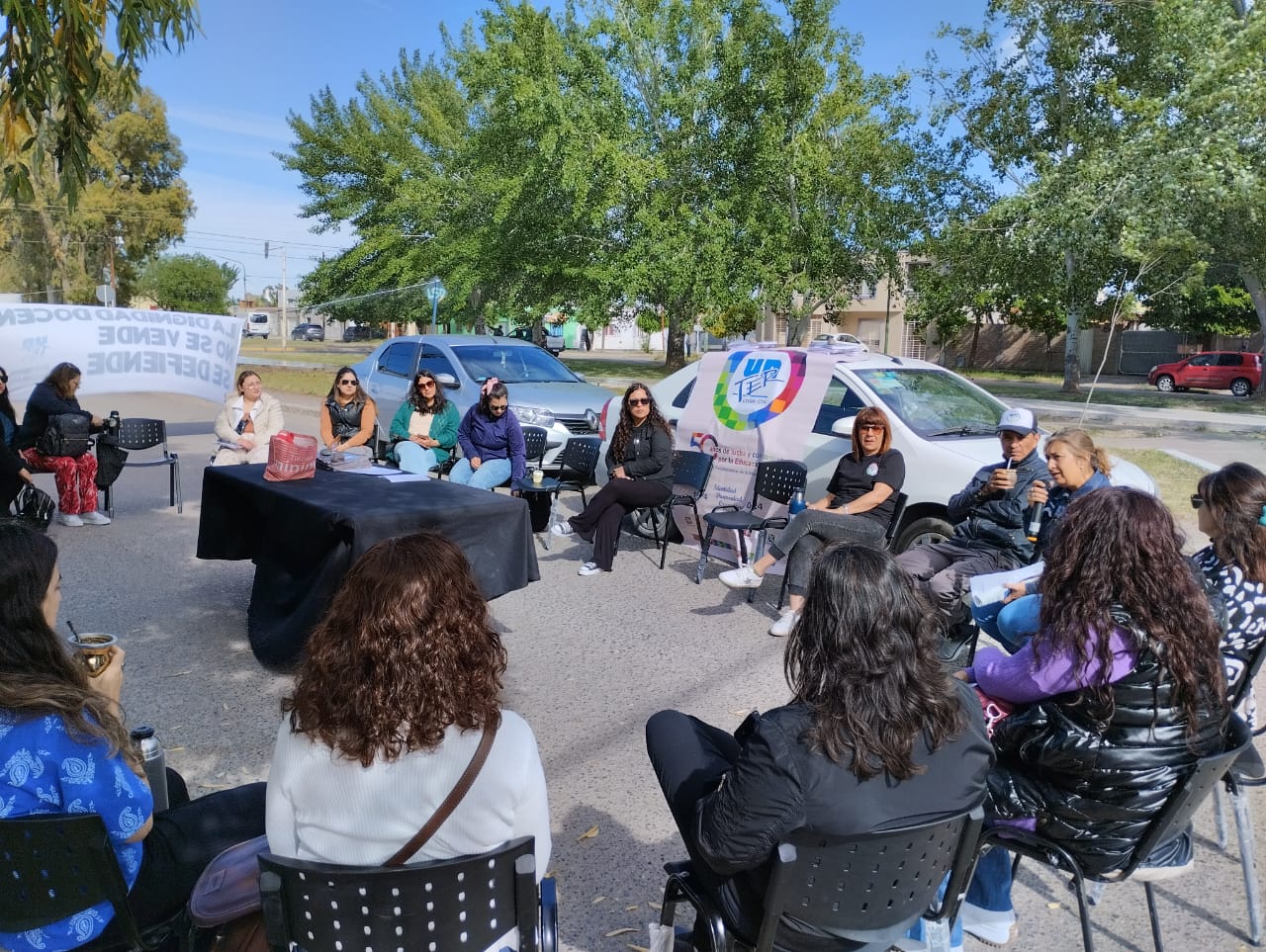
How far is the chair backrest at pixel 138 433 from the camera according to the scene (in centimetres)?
975

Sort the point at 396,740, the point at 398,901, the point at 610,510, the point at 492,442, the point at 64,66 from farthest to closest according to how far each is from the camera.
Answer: the point at 492,442 < the point at 610,510 < the point at 64,66 < the point at 396,740 < the point at 398,901

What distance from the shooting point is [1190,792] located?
2572 millimetres

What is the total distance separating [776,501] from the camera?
7664mm

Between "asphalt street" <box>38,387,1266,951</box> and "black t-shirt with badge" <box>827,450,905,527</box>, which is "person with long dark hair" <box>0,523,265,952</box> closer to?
"asphalt street" <box>38,387,1266,951</box>

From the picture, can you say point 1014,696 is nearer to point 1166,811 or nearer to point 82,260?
point 1166,811

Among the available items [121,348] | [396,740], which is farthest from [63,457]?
[396,740]

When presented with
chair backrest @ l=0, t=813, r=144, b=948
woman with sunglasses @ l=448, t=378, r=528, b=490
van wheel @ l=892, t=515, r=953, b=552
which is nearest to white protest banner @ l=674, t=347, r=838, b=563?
van wheel @ l=892, t=515, r=953, b=552

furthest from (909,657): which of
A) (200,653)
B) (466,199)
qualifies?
(466,199)

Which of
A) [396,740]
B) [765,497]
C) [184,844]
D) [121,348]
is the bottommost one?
[184,844]

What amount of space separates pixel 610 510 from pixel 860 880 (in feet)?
19.1

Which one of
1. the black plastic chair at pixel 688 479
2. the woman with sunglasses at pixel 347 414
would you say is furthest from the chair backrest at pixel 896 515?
the woman with sunglasses at pixel 347 414

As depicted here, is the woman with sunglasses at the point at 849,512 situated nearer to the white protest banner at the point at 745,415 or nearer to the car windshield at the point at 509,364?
the white protest banner at the point at 745,415

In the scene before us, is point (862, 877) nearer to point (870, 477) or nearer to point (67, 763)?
point (67, 763)

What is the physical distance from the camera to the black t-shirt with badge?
672 centimetres
